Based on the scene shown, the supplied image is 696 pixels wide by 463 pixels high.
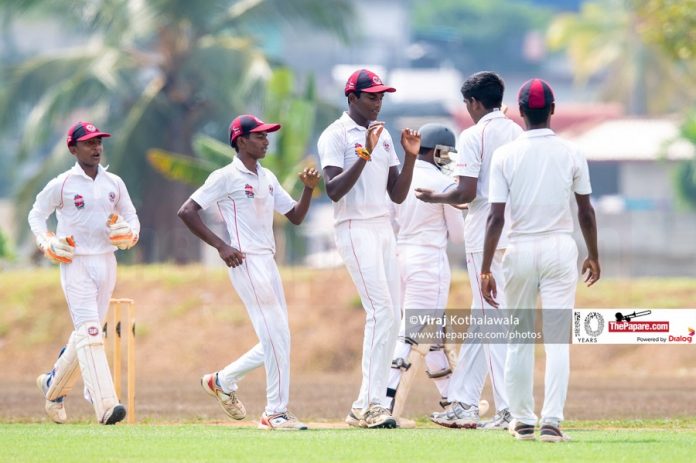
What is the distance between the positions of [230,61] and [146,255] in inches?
198

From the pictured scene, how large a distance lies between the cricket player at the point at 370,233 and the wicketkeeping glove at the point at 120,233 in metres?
1.90

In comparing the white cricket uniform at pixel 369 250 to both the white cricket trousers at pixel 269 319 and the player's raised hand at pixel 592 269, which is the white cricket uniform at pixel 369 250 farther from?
the player's raised hand at pixel 592 269

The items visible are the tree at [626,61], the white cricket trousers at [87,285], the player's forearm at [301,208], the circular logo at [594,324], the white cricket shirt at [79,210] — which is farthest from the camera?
the tree at [626,61]

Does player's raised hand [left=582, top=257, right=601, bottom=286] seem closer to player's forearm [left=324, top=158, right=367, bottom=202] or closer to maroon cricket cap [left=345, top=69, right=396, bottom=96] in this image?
player's forearm [left=324, top=158, right=367, bottom=202]

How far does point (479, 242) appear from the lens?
11.9m

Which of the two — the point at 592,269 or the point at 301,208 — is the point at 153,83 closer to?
the point at 301,208

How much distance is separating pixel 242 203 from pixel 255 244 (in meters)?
0.34

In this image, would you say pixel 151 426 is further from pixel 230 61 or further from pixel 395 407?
pixel 230 61

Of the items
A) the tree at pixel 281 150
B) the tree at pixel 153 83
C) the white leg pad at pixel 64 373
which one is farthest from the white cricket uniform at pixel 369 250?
the tree at pixel 153 83

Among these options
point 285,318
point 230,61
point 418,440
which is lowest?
point 418,440

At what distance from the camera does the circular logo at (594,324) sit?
14520mm

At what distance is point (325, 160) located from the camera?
38.7ft

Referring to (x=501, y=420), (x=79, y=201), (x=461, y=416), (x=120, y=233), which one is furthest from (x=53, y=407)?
(x=501, y=420)

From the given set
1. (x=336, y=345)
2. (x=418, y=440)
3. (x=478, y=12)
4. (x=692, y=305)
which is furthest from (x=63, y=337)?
(x=478, y=12)
